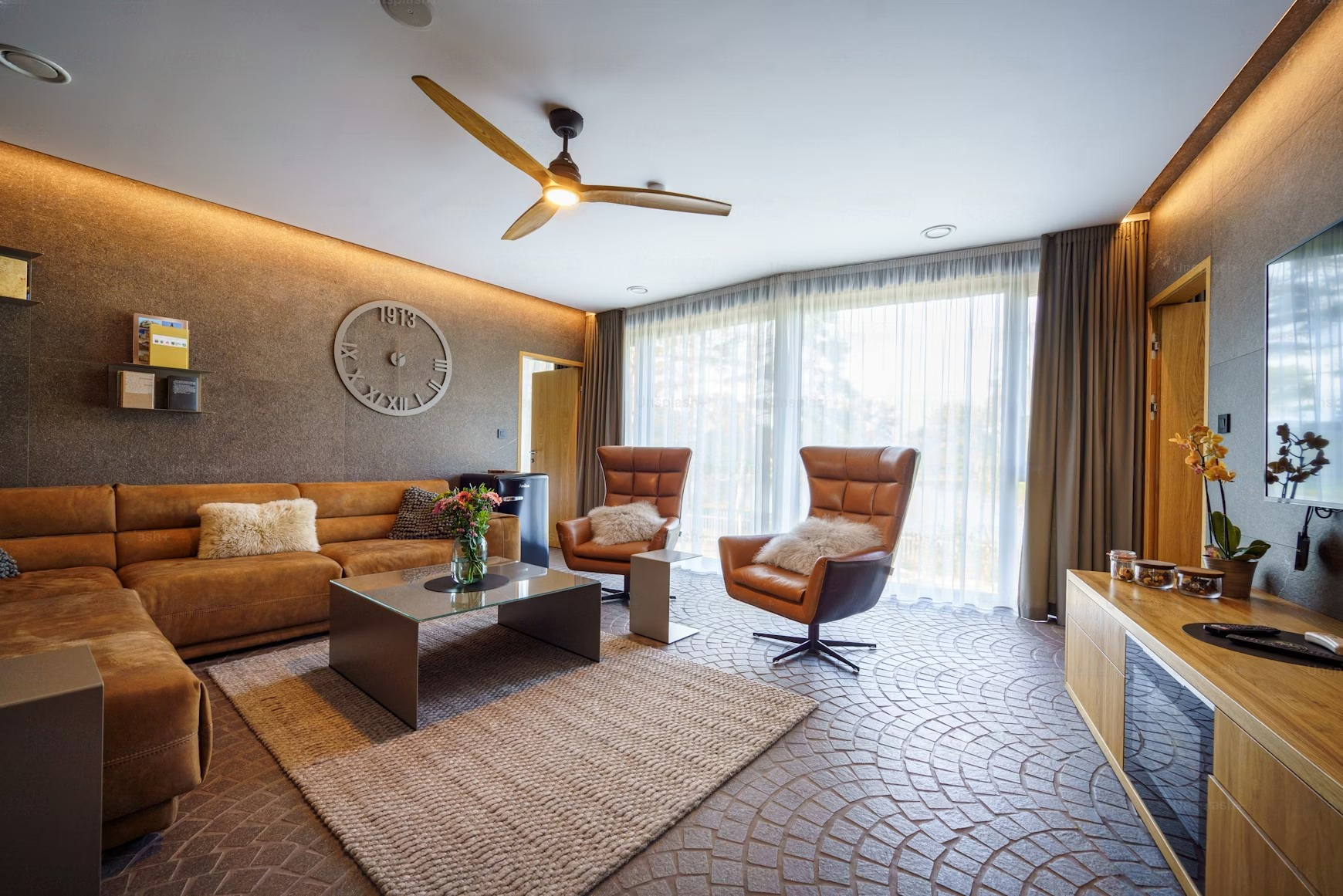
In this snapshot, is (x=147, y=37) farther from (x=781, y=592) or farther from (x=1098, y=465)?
(x=1098, y=465)

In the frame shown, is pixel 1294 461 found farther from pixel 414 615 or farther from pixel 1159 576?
pixel 414 615

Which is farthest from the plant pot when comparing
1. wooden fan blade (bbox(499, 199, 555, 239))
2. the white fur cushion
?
the white fur cushion

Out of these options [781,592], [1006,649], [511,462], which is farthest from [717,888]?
[511,462]

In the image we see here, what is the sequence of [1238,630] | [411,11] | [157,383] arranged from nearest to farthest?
[1238,630]
[411,11]
[157,383]

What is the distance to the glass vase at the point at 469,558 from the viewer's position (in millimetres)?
2520

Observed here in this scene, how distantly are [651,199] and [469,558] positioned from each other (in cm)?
184

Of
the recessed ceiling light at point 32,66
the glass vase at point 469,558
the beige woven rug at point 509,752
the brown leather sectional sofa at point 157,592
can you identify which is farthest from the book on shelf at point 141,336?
the glass vase at point 469,558

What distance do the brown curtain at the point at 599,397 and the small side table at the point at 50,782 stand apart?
4.37 meters

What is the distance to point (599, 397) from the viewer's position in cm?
566

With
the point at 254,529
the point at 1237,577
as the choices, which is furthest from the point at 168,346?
the point at 1237,577

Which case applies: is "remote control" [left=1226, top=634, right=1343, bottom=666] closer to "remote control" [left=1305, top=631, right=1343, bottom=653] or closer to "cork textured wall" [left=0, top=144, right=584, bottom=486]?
"remote control" [left=1305, top=631, right=1343, bottom=653]

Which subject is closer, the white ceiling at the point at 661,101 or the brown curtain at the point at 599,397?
the white ceiling at the point at 661,101

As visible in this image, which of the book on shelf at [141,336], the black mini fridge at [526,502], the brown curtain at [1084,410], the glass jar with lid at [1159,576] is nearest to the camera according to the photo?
the glass jar with lid at [1159,576]

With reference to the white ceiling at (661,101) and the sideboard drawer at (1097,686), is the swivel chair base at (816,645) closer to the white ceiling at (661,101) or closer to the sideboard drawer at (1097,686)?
A: the sideboard drawer at (1097,686)
